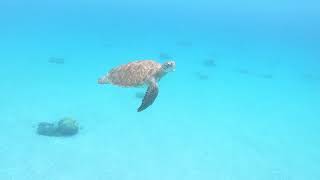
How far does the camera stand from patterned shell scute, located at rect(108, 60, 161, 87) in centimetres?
1112

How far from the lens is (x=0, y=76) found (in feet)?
82.3

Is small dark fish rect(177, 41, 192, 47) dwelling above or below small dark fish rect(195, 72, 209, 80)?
below

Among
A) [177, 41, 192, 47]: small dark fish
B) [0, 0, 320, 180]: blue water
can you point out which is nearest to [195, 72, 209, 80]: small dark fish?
[0, 0, 320, 180]: blue water

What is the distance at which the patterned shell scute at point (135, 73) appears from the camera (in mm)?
11117

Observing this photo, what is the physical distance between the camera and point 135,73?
11305 millimetres

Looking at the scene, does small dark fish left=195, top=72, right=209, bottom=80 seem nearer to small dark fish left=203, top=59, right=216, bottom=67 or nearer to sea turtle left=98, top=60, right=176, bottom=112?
small dark fish left=203, top=59, right=216, bottom=67

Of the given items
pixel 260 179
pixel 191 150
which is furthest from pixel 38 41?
pixel 260 179

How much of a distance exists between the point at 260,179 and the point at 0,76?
15.7 meters

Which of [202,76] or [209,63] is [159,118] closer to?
[202,76]

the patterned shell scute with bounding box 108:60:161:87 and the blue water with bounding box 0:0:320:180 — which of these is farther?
the blue water with bounding box 0:0:320:180

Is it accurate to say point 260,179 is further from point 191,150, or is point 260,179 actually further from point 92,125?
point 92,125

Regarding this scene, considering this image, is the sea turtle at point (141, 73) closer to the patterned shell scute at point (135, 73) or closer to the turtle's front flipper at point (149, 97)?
the patterned shell scute at point (135, 73)

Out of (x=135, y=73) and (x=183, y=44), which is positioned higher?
(x=135, y=73)

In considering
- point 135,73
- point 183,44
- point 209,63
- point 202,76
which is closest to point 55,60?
point 202,76
